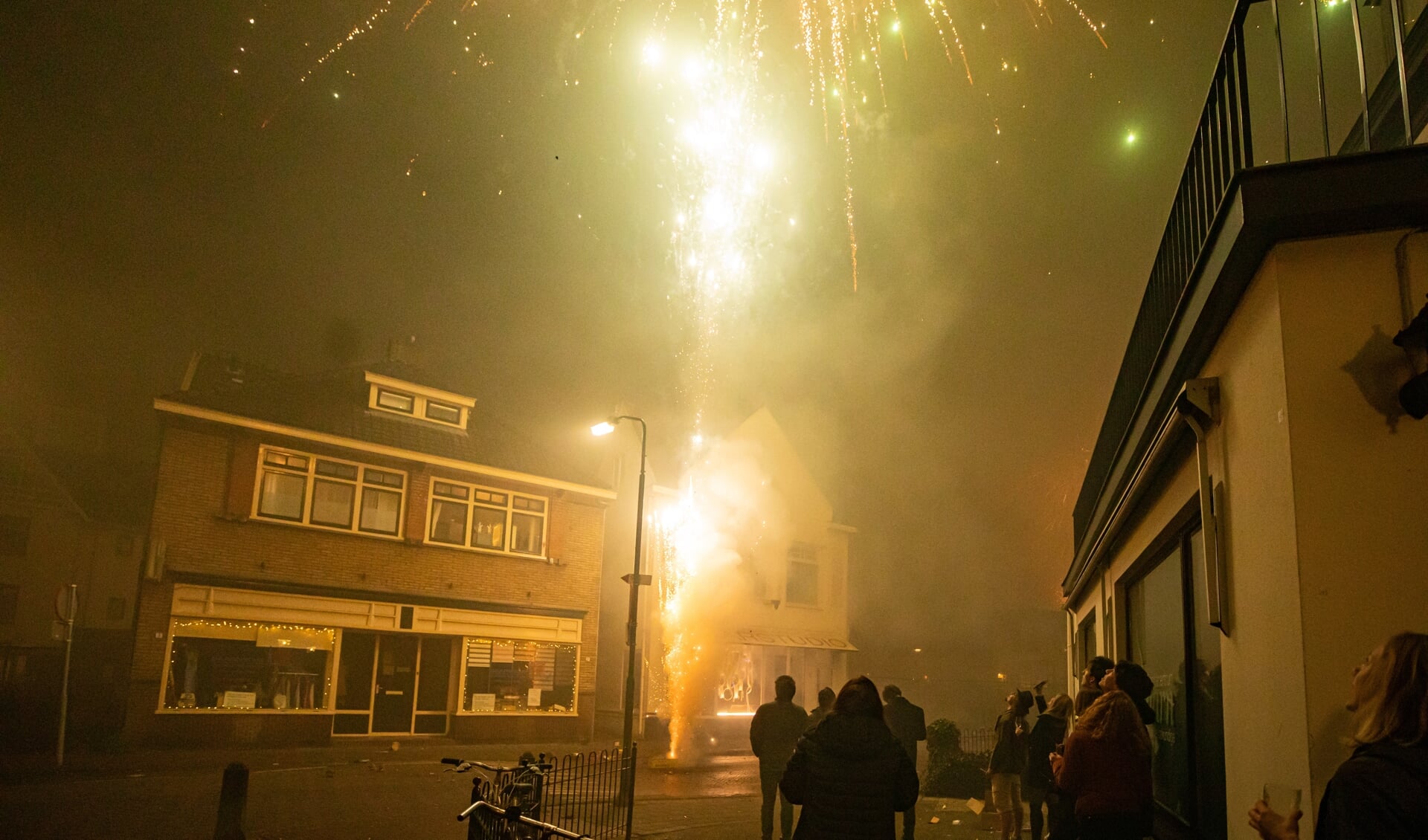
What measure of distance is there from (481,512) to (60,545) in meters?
20.5

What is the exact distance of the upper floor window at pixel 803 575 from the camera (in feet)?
109

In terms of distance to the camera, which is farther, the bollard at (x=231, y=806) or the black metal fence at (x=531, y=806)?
the bollard at (x=231, y=806)

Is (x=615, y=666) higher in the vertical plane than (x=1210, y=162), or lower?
lower

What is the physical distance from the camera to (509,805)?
5.38m

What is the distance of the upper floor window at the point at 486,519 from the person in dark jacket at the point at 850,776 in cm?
1931

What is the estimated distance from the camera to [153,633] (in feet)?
60.3

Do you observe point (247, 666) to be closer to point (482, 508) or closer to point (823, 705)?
point (482, 508)

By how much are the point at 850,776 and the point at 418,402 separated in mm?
21488

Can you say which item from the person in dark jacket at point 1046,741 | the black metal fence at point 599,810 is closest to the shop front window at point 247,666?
the black metal fence at point 599,810

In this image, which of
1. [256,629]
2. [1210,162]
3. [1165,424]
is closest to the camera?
[1210,162]

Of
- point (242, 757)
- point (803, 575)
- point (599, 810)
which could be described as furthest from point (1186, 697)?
point (803, 575)

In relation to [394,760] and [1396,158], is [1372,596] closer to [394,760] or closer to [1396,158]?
[1396,158]

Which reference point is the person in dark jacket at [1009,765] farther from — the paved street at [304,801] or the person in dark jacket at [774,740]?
the person in dark jacket at [774,740]

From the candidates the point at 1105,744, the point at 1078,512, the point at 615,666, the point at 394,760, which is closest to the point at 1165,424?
the point at 1105,744
